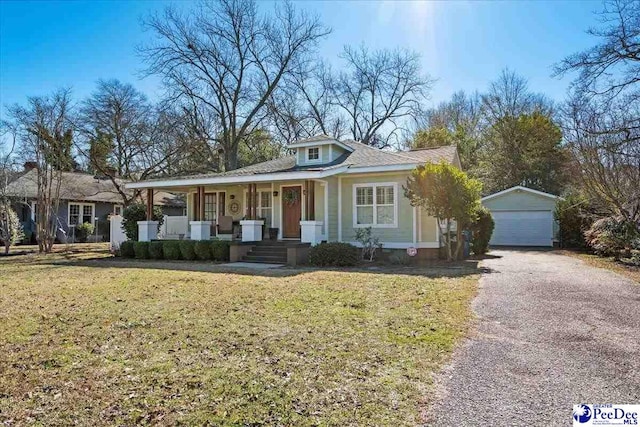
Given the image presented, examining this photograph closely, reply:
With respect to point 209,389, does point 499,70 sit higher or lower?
higher

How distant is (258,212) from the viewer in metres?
17.7

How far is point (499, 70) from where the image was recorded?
35344 millimetres

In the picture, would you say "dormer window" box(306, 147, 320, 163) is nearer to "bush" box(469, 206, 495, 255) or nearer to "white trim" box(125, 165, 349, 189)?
"white trim" box(125, 165, 349, 189)

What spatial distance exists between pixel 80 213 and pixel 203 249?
1639 cm

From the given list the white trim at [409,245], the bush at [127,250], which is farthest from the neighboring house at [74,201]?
the white trim at [409,245]

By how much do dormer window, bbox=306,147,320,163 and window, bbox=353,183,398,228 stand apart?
3.07m

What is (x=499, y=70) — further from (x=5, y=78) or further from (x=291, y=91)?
(x=5, y=78)

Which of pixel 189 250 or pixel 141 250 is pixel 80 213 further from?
pixel 189 250

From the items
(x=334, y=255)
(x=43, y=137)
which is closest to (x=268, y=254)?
(x=334, y=255)

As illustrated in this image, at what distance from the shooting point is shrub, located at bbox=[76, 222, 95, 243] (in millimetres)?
26138

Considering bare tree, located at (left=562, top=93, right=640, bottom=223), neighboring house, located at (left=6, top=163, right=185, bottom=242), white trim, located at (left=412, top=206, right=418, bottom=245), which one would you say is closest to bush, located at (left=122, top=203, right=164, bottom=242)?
neighboring house, located at (left=6, top=163, right=185, bottom=242)

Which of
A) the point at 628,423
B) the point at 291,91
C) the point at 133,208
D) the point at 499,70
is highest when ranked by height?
the point at 499,70

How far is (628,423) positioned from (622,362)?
4.35 feet

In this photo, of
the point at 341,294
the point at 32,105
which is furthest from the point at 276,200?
the point at 32,105
